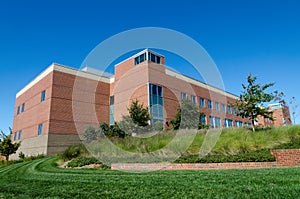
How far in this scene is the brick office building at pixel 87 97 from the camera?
23844mm

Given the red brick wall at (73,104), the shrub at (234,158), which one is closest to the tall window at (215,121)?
the red brick wall at (73,104)

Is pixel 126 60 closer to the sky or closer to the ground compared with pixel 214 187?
closer to the sky

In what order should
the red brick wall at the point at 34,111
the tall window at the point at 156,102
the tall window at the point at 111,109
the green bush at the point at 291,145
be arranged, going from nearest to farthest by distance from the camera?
1. the green bush at the point at 291,145
2. the tall window at the point at 156,102
3. the red brick wall at the point at 34,111
4. the tall window at the point at 111,109

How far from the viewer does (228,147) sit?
10180mm

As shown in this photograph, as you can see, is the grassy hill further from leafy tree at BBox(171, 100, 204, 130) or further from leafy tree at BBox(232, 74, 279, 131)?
leafy tree at BBox(171, 100, 204, 130)

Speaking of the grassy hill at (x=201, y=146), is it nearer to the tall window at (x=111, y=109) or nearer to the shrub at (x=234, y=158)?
the shrub at (x=234, y=158)

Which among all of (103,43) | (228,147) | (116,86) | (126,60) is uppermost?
(126,60)

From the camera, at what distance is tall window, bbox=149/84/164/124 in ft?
77.7

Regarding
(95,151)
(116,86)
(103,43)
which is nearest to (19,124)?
(116,86)

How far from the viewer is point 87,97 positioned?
26062 millimetres

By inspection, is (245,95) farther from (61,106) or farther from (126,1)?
(61,106)

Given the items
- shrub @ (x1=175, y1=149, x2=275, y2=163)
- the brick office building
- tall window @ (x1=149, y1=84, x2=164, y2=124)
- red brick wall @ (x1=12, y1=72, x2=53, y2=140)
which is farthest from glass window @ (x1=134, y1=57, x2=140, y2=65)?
shrub @ (x1=175, y1=149, x2=275, y2=163)

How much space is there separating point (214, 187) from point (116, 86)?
80.6 feet

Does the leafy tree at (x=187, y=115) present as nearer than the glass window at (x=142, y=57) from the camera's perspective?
Yes
